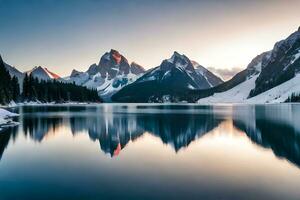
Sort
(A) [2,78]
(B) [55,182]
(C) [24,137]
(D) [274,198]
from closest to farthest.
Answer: (D) [274,198] < (B) [55,182] < (C) [24,137] < (A) [2,78]

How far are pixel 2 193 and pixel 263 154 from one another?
80.7 feet

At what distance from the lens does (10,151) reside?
111 feet

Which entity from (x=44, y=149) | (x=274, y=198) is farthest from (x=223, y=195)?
(x=44, y=149)

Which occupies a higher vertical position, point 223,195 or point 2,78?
point 2,78

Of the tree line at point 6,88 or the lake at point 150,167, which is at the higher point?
the tree line at point 6,88

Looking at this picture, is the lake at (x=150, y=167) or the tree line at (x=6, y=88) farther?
the tree line at (x=6, y=88)

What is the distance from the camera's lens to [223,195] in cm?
1825

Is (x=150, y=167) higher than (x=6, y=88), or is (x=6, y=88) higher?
(x=6, y=88)

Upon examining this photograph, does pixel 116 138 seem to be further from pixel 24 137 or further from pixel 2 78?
pixel 2 78

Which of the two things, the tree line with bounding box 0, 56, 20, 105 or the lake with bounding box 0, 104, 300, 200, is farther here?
the tree line with bounding box 0, 56, 20, 105

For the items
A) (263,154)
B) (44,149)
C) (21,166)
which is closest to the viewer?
(21,166)

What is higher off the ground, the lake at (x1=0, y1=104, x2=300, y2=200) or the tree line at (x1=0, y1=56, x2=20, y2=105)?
the tree line at (x1=0, y1=56, x2=20, y2=105)

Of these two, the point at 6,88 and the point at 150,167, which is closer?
the point at 150,167

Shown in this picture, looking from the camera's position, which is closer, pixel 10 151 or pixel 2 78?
pixel 10 151
